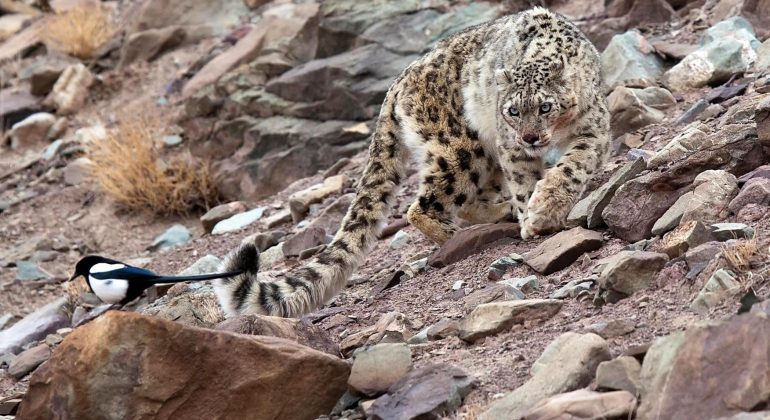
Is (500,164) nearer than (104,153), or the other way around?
(500,164)

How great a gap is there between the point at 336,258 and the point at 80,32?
10.7 metres

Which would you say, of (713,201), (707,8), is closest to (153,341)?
(713,201)

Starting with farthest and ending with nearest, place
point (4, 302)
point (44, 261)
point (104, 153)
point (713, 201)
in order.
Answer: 1. point (104, 153)
2. point (44, 261)
3. point (4, 302)
4. point (713, 201)

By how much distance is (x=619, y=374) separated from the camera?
3980mm

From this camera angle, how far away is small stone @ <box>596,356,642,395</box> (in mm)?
3936

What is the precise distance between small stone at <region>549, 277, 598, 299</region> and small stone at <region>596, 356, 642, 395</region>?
1170 millimetres

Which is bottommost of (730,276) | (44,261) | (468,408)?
(44,261)

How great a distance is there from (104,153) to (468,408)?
913cm

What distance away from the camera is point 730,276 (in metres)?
4.52

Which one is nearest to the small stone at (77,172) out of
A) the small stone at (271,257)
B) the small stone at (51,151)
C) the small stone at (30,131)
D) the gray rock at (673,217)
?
the small stone at (51,151)

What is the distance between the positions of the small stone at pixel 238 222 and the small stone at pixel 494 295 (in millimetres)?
5295

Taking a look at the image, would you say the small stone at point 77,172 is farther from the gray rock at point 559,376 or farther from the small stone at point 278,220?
the gray rock at point 559,376

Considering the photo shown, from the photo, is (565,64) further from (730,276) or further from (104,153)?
(104,153)

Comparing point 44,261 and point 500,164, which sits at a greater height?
point 500,164
